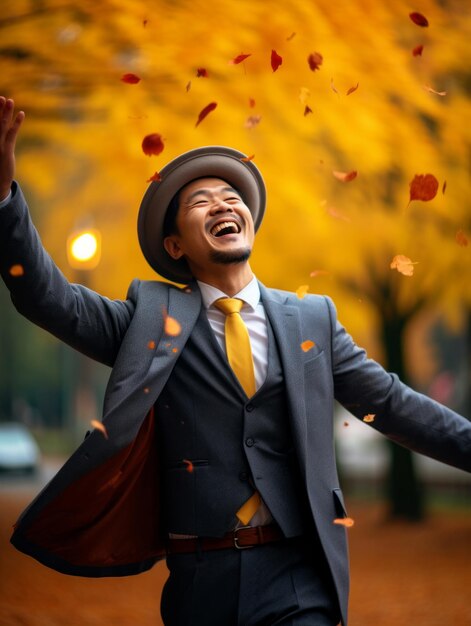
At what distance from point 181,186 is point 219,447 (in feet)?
Result: 3.16

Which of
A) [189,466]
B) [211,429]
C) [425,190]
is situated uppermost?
[425,190]

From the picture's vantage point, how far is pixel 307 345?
134 inches

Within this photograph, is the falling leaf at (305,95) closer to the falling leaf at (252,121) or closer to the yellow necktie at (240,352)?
the falling leaf at (252,121)

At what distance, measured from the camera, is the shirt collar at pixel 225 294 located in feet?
11.4

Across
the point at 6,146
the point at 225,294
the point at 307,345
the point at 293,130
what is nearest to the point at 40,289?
the point at 6,146

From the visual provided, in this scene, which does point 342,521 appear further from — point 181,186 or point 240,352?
point 181,186

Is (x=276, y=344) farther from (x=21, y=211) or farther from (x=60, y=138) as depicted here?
(x=60, y=138)

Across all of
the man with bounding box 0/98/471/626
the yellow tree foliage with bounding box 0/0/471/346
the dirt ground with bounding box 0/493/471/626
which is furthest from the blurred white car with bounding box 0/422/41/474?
the man with bounding box 0/98/471/626

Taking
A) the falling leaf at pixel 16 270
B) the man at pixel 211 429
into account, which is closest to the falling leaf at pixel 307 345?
the man at pixel 211 429

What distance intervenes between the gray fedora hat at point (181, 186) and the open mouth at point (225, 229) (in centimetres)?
22

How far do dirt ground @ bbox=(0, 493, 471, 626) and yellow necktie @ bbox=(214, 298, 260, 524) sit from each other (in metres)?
4.58

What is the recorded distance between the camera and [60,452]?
1453 inches

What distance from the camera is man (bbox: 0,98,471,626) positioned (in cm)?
315

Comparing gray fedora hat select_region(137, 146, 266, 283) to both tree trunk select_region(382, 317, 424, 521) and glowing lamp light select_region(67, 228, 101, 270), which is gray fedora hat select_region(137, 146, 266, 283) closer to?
glowing lamp light select_region(67, 228, 101, 270)
